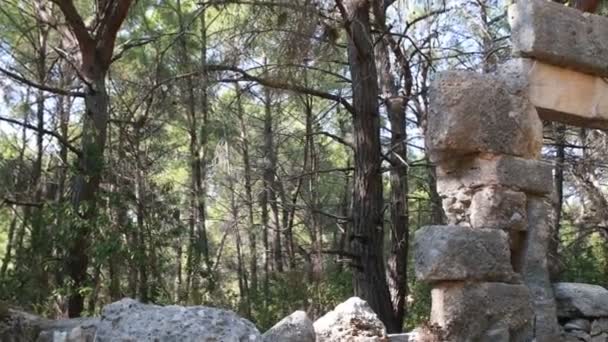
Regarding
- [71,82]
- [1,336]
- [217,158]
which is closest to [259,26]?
[217,158]

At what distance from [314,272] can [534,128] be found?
4738 millimetres

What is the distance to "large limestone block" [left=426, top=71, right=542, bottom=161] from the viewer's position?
4965 millimetres

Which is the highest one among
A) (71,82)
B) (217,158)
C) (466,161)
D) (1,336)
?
(71,82)

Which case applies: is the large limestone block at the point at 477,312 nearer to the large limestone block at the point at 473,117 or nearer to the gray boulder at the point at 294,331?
the large limestone block at the point at 473,117

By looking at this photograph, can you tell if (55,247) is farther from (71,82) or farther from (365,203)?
(71,82)

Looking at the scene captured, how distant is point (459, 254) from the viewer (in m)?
4.67

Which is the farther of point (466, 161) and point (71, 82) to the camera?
point (71, 82)

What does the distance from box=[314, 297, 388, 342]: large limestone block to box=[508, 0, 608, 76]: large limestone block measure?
7.35ft

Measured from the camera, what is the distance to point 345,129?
15.7 metres

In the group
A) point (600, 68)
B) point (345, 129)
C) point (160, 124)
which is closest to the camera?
point (600, 68)

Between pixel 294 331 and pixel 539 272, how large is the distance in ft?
6.95

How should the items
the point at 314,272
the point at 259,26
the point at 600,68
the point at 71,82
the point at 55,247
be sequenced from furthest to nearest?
the point at 71,82
the point at 314,272
the point at 55,247
the point at 259,26
the point at 600,68

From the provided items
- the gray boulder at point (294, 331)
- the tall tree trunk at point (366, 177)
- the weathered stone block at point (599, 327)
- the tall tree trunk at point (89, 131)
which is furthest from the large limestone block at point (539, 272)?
the tall tree trunk at point (89, 131)

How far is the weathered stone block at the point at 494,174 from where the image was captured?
5017mm
